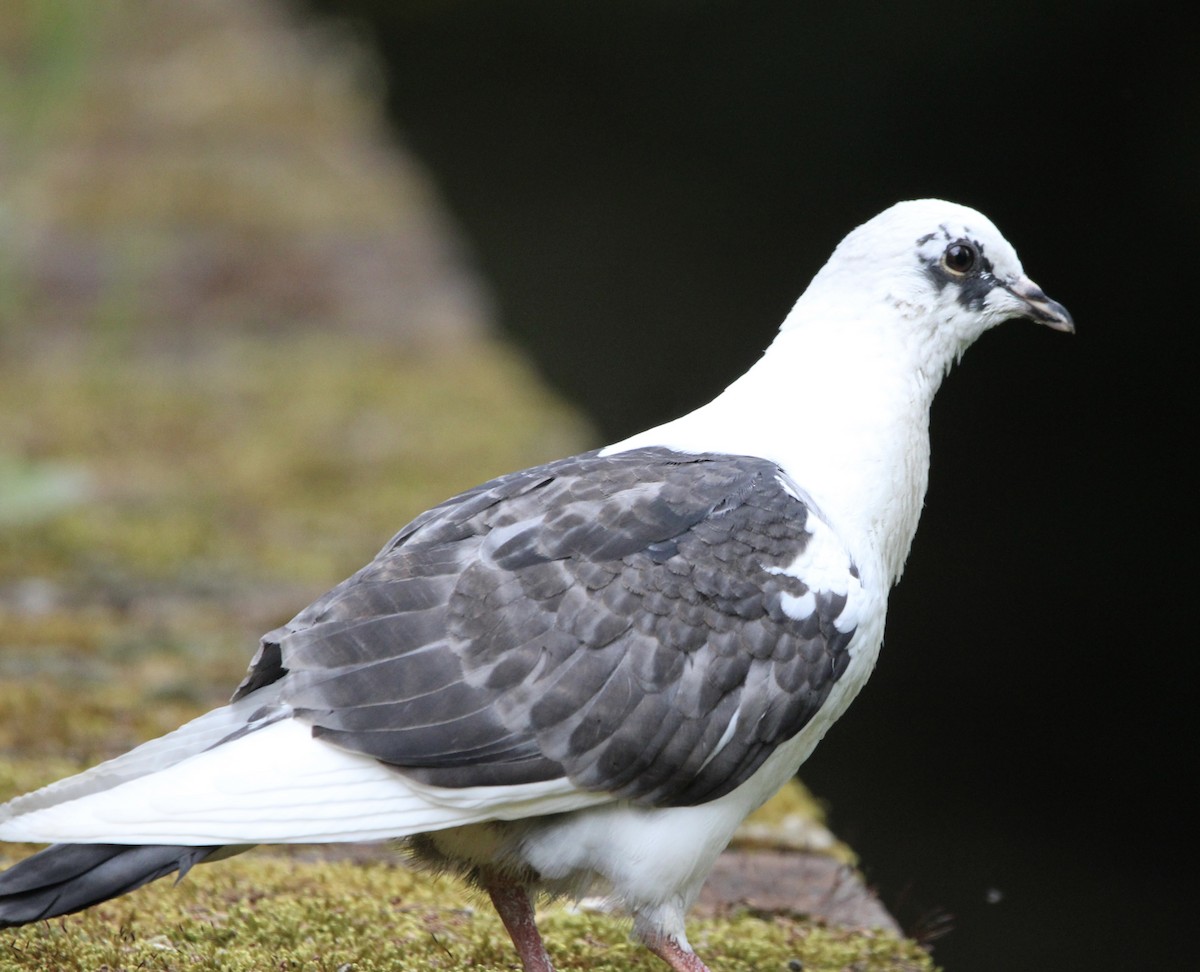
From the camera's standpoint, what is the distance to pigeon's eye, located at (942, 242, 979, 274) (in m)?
3.46

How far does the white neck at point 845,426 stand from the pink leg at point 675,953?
80 centimetres

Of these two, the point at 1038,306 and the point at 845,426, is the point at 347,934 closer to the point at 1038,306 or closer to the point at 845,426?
the point at 845,426

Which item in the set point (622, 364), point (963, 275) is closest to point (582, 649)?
point (963, 275)

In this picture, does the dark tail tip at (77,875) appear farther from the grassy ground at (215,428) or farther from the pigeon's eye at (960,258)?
the pigeon's eye at (960,258)

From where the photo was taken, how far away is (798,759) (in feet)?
10.2

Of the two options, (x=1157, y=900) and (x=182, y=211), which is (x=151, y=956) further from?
(x=182, y=211)

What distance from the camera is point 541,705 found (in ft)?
9.19

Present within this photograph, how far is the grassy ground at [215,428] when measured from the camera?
3.25 meters

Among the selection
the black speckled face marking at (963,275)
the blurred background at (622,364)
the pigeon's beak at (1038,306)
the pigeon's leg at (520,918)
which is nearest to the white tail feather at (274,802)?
the pigeon's leg at (520,918)

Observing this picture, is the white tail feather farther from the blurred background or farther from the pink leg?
the blurred background

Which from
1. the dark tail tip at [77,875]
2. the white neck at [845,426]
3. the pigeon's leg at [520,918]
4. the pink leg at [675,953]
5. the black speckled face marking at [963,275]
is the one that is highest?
the black speckled face marking at [963,275]

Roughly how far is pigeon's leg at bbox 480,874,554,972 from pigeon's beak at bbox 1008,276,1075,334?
1.68 meters

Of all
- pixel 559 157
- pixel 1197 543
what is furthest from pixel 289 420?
pixel 559 157

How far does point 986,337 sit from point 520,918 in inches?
274
